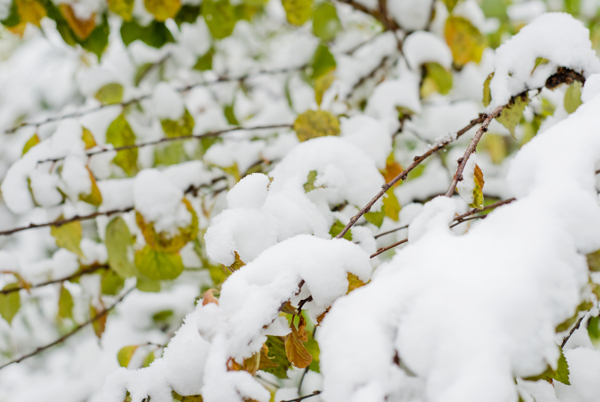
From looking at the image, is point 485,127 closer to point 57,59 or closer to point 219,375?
point 219,375

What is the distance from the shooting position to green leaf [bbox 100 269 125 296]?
3.07 feet

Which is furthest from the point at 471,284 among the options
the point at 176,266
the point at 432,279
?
the point at 176,266

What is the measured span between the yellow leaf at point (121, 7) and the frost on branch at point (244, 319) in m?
0.82

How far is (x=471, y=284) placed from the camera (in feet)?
0.95

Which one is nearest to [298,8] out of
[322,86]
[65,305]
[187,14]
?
[322,86]

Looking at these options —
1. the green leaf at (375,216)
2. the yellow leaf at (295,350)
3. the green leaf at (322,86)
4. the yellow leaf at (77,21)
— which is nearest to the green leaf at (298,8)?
the green leaf at (322,86)

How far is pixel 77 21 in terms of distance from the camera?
92cm

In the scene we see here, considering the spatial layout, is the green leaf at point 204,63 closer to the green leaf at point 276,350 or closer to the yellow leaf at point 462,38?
the yellow leaf at point 462,38

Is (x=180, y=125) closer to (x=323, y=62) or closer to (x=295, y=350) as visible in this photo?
(x=323, y=62)

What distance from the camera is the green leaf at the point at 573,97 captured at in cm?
57

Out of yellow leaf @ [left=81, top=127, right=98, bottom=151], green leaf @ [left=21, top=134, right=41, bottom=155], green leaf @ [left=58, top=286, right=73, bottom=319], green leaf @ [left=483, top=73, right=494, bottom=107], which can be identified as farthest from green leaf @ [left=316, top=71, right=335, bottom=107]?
green leaf @ [left=58, top=286, right=73, bottom=319]

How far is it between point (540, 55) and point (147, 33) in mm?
998

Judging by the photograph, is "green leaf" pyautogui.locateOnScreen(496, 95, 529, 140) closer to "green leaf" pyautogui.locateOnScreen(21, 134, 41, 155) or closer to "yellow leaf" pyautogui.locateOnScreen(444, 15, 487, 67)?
"yellow leaf" pyautogui.locateOnScreen(444, 15, 487, 67)

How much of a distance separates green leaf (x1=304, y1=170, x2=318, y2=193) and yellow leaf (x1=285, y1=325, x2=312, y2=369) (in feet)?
0.65
